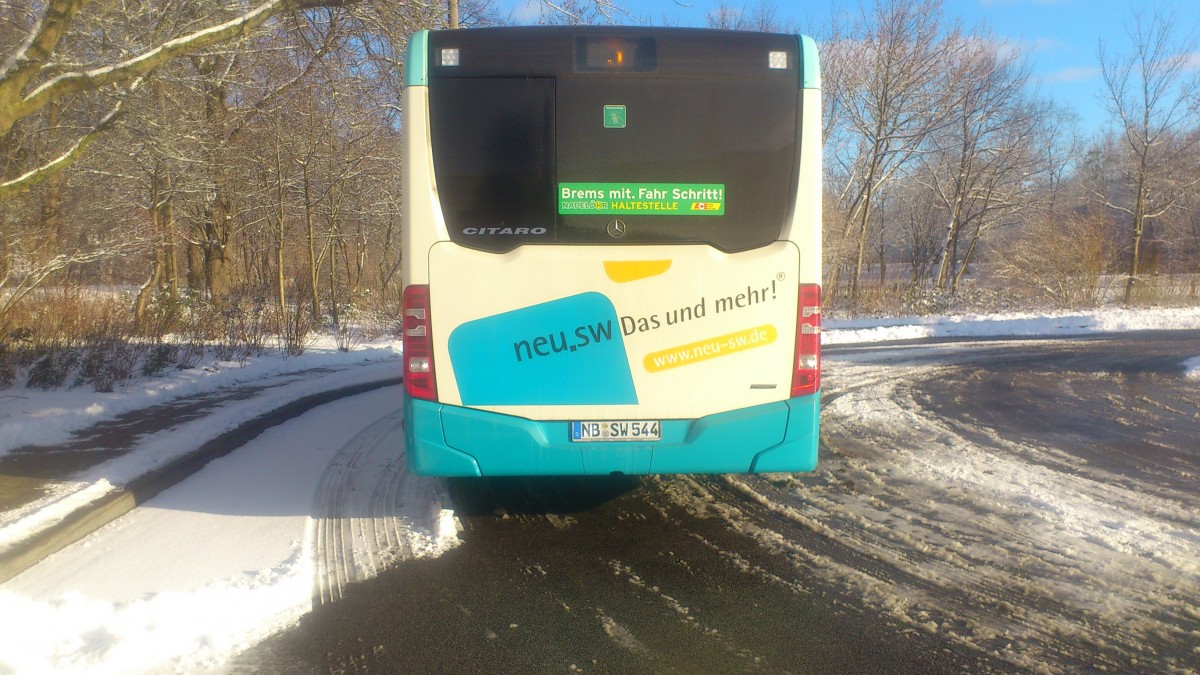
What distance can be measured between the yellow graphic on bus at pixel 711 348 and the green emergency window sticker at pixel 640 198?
0.80 meters

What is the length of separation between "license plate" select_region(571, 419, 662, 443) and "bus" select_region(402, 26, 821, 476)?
1 centimetres

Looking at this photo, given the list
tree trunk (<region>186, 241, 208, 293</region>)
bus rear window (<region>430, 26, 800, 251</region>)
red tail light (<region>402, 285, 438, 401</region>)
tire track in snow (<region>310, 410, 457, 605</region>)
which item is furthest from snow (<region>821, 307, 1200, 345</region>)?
tree trunk (<region>186, 241, 208, 293</region>)

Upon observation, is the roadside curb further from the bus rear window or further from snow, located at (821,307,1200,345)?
snow, located at (821,307,1200,345)

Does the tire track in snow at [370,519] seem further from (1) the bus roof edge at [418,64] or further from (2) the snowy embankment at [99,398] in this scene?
(2) the snowy embankment at [99,398]

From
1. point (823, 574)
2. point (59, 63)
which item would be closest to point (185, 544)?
point (823, 574)

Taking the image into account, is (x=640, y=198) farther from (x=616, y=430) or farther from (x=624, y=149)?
(x=616, y=430)

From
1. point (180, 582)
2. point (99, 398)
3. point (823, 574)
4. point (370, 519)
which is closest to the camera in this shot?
point (180, 582)

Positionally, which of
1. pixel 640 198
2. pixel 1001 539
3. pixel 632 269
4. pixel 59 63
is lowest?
pixel 1001 539

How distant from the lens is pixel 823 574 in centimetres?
491

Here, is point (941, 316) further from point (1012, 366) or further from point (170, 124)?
point (170, 124)

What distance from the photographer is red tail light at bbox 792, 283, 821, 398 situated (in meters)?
5.25

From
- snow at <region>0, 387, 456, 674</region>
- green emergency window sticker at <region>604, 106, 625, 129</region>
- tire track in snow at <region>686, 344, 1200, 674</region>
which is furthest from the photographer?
green emergency window sticker at <region>604, 106, 625, 129</region>

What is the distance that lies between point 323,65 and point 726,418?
31.0 ft

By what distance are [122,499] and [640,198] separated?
445 cm
